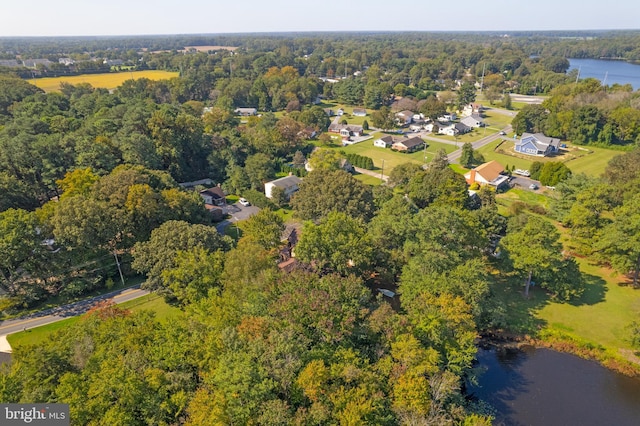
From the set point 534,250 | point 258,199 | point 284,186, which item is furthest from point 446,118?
point 534,250

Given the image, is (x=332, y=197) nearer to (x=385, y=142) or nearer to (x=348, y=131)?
(x=385, y=142)

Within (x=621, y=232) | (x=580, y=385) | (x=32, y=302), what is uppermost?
(x=621, y=232)

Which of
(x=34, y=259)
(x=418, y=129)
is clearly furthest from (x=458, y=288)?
(x=418, y=129)

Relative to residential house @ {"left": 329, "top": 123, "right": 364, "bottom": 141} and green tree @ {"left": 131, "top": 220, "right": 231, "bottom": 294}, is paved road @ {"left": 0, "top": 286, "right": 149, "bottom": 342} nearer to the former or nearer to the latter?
green tree @ {"left": 131, "top": 220, "right": 231, "bottom": 294}

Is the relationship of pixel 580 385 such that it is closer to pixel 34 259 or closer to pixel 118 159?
pixel 34 259

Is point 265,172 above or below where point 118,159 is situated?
below

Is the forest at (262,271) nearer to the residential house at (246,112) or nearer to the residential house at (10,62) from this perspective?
the residential house at (246,112)
